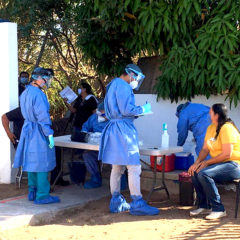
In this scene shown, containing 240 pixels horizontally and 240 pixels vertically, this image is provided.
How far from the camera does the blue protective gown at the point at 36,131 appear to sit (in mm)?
5605

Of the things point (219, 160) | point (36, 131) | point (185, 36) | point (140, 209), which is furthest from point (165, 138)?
point (185, 36)

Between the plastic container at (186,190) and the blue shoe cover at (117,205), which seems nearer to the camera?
the blue shoe cover at (117,205)

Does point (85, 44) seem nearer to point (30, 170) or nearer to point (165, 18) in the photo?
point (165, 18)

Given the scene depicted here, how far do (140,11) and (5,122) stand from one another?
2.55 meters

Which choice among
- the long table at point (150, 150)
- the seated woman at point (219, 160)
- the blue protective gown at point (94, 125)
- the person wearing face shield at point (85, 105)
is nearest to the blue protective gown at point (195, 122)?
the long table at point (150, 150)

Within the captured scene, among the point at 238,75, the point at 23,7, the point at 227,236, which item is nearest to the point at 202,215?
the point at 227,236

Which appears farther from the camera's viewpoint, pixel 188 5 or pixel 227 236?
pixel 188 5

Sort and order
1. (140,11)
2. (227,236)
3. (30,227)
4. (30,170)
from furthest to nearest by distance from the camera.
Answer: (140,11)
(30,170)
(30,227)
(227,236)

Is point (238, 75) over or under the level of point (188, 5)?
under

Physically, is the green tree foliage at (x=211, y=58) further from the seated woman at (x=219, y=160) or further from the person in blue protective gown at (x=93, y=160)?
the person in blue protective gown at (x=93, y=160)

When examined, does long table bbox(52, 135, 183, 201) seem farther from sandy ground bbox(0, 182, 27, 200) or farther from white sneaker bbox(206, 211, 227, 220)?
white sneaker bbox(206, 211, 227, 220)

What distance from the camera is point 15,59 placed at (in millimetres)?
6941

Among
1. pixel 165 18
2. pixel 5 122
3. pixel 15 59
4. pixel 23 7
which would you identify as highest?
pixel 23 7

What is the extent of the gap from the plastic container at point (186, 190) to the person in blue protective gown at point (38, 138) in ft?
5.25
